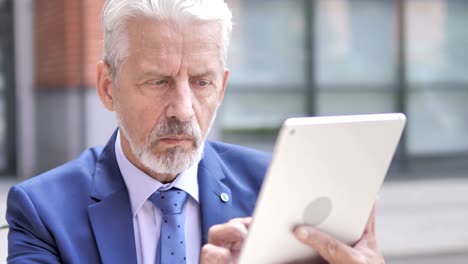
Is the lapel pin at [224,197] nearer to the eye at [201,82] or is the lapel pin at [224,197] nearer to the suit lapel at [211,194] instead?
the suit lapel at [211,194]

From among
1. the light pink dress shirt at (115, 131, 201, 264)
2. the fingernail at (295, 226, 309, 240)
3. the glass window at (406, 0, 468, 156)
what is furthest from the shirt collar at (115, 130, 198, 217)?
the glass window at (406, 0, 468, 156)

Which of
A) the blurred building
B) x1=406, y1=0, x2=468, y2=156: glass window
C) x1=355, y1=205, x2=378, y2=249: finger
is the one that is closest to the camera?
x1=355, y1=205, x2=378, y2=249: finger

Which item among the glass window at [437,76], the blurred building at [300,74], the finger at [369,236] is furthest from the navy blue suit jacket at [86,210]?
the glass window at [437,76]

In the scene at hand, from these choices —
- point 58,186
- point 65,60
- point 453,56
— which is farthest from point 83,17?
point 58,186

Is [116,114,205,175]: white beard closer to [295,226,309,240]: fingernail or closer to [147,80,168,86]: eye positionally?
[147,80,168,86]: eye

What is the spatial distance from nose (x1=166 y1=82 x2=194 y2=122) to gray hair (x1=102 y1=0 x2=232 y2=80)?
140mm

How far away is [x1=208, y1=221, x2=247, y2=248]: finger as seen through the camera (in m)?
1.63

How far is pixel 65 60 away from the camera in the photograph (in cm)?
865

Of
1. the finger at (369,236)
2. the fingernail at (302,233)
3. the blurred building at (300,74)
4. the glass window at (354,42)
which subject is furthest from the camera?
the glass window at (354,42)

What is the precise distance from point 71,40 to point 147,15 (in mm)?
6934

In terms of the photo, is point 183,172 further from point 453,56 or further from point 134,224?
point 453,56

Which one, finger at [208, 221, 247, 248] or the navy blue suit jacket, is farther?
the navy blue suit jacket

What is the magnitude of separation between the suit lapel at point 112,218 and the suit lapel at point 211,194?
0.18m

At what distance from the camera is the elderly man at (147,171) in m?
1.78
